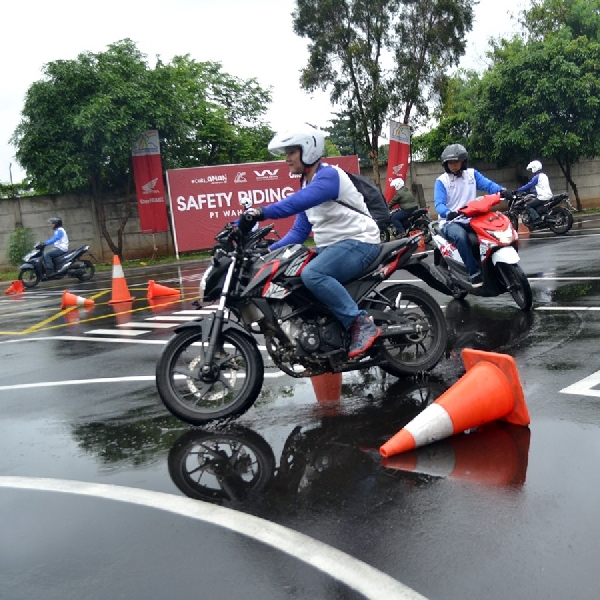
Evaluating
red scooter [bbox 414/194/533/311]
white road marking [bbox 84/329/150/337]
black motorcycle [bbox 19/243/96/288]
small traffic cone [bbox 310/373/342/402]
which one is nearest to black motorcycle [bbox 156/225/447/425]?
small traffic cone [bbox 310/373/342/402]

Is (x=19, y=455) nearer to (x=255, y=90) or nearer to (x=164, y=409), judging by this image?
(x=164, y=409)

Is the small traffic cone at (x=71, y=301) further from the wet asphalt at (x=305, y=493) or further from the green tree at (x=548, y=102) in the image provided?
the green tree at (x=548, y=102)

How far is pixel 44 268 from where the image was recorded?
19.7m

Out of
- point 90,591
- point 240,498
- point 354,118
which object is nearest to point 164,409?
point 240,498

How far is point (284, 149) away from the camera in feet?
17.8

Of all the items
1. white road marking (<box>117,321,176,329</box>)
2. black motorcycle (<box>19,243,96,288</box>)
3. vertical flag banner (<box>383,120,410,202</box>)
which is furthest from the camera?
vertical flag banner (<box>383,120,410,202</box>)

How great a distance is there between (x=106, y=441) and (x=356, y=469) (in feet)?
6.13

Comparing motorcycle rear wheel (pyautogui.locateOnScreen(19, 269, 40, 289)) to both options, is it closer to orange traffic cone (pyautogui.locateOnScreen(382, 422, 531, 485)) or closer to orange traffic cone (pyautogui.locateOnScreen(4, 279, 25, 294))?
orange traffic cone (pyautogui.locateOnScreen(4, 279, 25, 294))

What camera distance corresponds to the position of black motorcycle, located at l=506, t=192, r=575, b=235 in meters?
18.7

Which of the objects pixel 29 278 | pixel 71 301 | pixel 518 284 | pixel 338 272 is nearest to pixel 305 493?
pixel 338 272

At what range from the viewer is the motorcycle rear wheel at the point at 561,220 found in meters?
18.6

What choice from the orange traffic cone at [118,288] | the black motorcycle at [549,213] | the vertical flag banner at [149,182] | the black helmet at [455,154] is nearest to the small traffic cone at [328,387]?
the black helmet at [455,154]

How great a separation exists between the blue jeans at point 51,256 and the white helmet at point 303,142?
50.9 feet

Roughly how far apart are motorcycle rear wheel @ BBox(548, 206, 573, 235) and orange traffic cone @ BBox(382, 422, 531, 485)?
595 inches
